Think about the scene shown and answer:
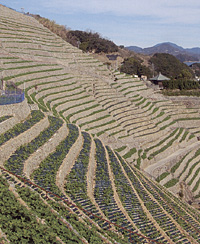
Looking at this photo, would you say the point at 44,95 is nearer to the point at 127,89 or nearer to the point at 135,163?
the point at 135,163

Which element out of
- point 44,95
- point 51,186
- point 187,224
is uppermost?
point 44,95

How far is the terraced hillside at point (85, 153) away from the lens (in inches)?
365

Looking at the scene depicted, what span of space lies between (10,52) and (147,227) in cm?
2124

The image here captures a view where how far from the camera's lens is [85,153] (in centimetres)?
1541

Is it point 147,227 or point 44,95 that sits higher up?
point 44,95

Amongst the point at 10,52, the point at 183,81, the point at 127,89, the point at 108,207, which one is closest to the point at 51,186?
the point at 108,207

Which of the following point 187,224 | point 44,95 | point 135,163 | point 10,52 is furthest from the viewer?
point 10,52

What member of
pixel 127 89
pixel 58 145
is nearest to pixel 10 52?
pixel 127 89

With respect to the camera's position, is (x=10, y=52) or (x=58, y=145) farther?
(x=10, y=52)

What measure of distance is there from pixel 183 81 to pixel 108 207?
1335 inches

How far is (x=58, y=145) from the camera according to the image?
14734 millimetres

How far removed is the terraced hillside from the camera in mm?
9281

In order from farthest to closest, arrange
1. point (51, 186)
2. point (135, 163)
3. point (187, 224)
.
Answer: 1. point (135, 163)
2. point (187, 224)
3. point (51, 186)

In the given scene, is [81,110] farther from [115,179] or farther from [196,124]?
[196,124]
